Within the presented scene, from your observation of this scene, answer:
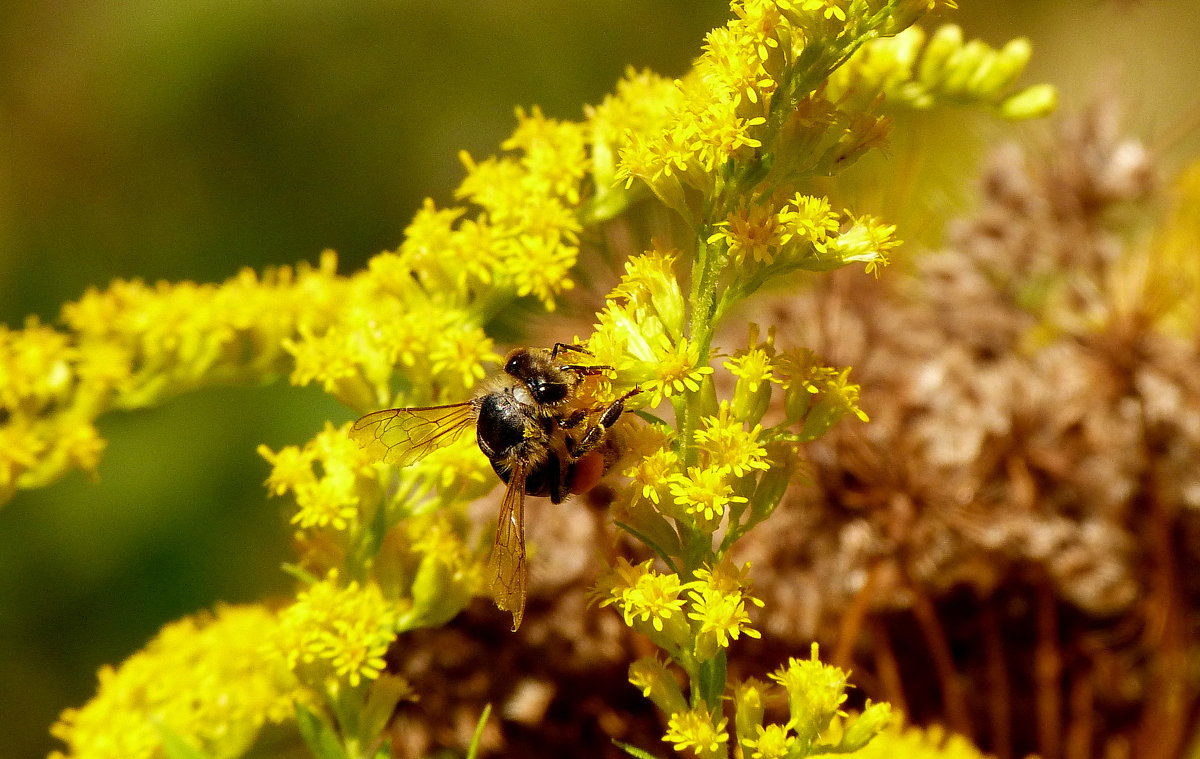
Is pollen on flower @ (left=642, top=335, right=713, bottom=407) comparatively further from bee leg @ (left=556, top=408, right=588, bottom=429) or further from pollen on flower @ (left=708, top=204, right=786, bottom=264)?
bee leg @ (left=556, top=408, right=588, bottom=429)

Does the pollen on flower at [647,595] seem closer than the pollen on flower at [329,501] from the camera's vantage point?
Yes

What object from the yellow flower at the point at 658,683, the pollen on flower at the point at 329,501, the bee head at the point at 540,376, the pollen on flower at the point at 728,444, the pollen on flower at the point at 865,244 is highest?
the bee head at the point at 540,376

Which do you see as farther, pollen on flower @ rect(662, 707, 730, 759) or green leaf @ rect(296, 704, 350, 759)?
green leaf @ rect(296, 704, 350, 759)

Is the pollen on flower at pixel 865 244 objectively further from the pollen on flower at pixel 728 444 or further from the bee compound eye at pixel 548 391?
the bee compound eye at pixel 548 391

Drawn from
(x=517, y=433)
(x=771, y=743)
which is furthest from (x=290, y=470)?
(x=771, y=743)

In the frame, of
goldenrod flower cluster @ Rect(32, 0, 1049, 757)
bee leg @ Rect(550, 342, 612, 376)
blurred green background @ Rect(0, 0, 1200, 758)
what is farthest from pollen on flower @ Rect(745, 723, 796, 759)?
blurred green background @ Rect(0, 0, 1200, 758)

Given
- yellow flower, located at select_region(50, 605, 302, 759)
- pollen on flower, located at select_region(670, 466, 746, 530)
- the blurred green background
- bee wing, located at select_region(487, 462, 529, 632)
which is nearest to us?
pollen on flower, located at select_region(670, 466, 746, 530)

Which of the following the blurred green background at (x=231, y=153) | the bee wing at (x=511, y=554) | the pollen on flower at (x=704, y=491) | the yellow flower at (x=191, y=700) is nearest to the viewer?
the pollen on flower at (x=704, y=491)

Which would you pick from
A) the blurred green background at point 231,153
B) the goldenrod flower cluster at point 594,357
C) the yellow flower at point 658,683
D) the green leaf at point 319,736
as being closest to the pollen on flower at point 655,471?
the goldenrod flower cluster at point 594,357
